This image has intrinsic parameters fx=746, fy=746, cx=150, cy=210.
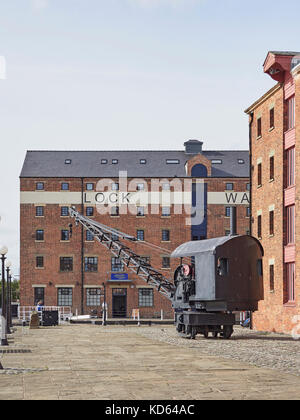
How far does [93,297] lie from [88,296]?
18.9 inches

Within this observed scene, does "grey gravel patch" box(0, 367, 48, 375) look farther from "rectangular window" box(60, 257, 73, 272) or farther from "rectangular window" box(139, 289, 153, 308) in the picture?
"rectangular window" box(60, 257, 73, 272)

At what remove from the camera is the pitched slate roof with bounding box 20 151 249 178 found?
71500 millimetres

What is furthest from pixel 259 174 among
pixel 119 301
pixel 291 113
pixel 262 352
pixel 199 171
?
pixel 119 301

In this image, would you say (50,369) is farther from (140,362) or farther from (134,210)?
(134,210)

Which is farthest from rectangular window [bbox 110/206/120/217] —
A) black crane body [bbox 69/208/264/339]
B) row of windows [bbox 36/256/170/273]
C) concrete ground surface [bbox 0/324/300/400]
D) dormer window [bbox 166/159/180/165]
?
concrete ground surface [bbox 0/324/300/400]

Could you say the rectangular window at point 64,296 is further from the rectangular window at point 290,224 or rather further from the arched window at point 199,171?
the rectangular window at point 290,224

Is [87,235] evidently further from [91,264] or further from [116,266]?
[116,266]

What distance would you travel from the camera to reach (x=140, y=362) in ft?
56.5

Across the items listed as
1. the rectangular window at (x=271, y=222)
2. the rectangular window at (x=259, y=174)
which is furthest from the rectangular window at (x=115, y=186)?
the rectangular window at (x=271, y=222)

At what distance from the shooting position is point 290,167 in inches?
1305

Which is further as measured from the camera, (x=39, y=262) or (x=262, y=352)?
(x=39, y=262)

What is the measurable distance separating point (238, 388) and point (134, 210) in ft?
195

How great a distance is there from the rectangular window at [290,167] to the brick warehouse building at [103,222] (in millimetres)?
37835
